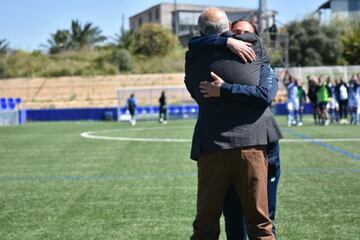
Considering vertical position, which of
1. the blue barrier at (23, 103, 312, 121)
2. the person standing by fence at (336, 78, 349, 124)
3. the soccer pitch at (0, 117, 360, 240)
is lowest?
the blue barrier at (23, 103, 312, 121)

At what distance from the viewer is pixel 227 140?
454cm

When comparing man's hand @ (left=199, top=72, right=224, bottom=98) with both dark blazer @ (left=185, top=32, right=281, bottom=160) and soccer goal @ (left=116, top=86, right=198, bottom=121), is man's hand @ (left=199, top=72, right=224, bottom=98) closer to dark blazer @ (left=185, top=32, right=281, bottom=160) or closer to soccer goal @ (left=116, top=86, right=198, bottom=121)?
dark blazer @ (left=185, top=32, right=281, bottom=160)

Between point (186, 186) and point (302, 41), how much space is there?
6437 centimetres

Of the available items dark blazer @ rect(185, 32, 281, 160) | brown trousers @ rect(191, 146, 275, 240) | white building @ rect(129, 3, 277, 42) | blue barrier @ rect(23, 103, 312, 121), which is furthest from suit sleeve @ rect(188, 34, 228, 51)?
white building @ rect(129, 3, 277, 42)

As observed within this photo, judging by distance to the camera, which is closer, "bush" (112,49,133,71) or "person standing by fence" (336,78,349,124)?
"person standing by fence" (336,78,349,124)

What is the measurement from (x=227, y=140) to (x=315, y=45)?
227ft

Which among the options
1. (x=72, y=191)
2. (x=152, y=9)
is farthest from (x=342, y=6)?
(x=72, y=191)

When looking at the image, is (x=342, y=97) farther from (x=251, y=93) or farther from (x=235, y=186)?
(x=251, y=93)

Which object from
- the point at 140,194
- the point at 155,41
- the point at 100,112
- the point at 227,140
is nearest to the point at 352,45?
the point at 155,41

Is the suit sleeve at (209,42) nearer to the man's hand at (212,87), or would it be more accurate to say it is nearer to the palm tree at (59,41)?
the man's hand at (212,87)

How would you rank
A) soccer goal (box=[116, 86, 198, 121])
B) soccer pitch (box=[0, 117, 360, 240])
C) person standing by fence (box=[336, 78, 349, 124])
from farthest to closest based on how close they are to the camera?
soccer goal (box=[116, 86, 198, 121]) → person standing by fence (box=[336, 78, 349, 124]) → soccer pitch (box=[0, 117, 360, 240])

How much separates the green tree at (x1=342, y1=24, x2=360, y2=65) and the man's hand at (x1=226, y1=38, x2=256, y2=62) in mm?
68905

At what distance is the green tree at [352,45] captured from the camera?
233 feet

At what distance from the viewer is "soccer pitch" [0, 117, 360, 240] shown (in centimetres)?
A: 689
